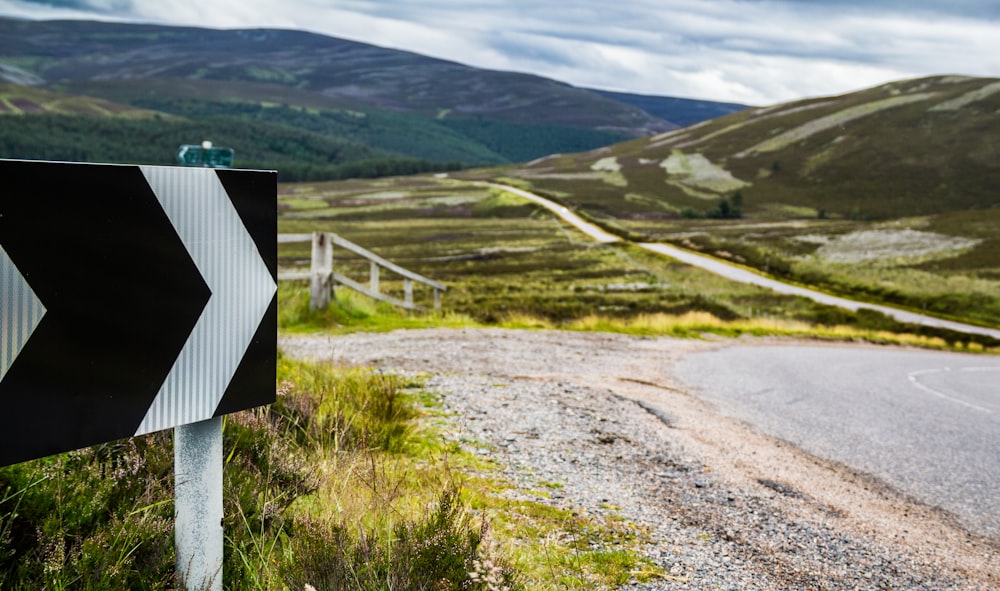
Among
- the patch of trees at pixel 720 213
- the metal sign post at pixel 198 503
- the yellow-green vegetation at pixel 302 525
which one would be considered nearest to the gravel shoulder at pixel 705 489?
the yellow-green vegetation at pixel 302 525

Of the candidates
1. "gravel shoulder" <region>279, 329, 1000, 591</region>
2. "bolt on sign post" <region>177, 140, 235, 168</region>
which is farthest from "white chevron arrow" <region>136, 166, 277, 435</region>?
"bolt on sign post" <region>177, 140, 235, 168</region>

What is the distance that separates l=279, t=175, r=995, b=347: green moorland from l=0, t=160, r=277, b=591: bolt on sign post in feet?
35.0

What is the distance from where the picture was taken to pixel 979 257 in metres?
50.9

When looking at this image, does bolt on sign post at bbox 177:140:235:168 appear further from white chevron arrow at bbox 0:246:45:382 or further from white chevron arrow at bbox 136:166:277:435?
white chevron arrow at bbox 0:246:45:382

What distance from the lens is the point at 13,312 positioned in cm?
201

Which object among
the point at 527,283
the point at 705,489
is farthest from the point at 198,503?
the point at 527,283

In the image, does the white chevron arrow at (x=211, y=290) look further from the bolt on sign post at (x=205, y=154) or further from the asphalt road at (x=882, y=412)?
the bolt on sign post at (x=205, y=154)

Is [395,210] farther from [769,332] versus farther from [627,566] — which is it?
[627,566]

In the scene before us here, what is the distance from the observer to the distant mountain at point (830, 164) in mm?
106375

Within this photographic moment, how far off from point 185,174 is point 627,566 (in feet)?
8.71

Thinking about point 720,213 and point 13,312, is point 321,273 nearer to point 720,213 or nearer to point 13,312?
point 13,312

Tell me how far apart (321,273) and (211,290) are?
11.4 meters

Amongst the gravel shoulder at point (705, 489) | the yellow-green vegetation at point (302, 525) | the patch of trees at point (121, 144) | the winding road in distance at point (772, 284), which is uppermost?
the patch of trees at point (121, 144)

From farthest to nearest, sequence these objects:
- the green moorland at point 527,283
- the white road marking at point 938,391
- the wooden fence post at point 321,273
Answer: the green moorland at point 527,283
the wooden fence post at point 321,273
the white road marking at point 938,391
